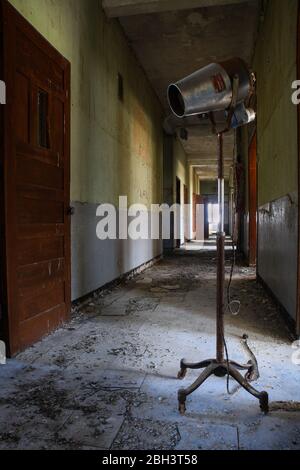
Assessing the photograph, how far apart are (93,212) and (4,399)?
8.52 ft

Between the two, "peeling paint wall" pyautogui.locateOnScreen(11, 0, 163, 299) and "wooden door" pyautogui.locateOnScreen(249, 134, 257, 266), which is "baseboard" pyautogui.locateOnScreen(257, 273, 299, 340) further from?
"wooden door" pyautogui.locateOnScreen(249, 134, 257, 266)

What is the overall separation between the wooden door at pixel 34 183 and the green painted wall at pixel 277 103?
1883mm

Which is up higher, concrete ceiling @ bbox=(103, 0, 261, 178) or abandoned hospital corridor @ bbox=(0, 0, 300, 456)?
concrete ceiling @ bbox=(103, 0, 261, 178)

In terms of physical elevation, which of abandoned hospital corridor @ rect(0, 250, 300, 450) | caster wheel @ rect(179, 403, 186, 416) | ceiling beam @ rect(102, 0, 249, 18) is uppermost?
ceiling beam @ rect(102, 0, 249, 18)

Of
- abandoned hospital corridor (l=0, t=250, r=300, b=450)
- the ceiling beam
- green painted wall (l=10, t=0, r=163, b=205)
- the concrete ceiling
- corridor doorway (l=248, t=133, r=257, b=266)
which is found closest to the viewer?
abandoned hospital corridor (l=0, t=250, r=300, b=450)

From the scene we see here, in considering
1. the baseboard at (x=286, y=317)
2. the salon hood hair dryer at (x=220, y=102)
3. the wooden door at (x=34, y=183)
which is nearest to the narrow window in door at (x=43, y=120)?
the wooden door at (x=34, y=183)

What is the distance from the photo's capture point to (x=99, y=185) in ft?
14.5

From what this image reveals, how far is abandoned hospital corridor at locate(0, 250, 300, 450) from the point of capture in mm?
1539

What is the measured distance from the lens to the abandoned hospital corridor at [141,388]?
1539 mm

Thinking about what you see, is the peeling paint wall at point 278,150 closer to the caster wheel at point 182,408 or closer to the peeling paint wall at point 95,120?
the caster wheel at point 182,408

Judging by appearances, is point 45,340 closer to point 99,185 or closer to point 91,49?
point 99,185

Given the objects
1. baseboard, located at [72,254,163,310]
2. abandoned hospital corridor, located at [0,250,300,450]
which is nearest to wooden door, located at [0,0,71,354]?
abandoned hospital corridor, located at [0,250,300,450]

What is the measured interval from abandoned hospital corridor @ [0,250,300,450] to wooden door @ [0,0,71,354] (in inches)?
10.8

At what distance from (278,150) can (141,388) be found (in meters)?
2.60
